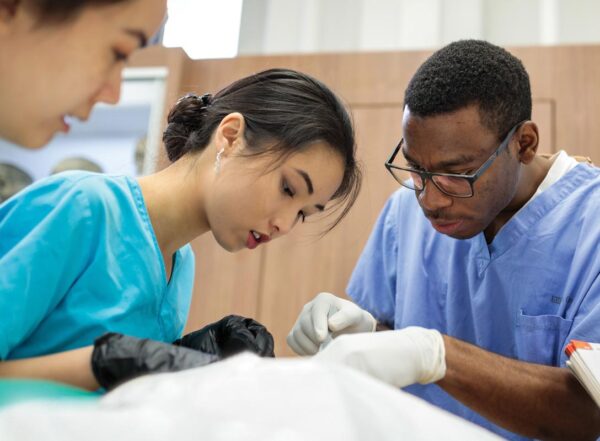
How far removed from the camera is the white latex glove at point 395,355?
2.83ft

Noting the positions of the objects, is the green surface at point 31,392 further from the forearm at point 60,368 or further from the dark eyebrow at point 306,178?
the dark eyebrow at point 306,178

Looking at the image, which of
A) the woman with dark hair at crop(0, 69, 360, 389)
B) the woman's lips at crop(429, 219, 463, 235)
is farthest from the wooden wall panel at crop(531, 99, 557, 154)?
the woman with dark hair at crop(0, 69, 360, 389)

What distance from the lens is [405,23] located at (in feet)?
8.00

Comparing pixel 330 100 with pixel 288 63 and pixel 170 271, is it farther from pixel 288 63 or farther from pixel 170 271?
pixel 288 63

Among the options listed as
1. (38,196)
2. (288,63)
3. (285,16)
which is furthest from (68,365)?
(285,16)

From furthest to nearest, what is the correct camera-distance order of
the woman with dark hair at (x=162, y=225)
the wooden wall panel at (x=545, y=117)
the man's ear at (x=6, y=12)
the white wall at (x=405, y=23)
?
the white wall at (x=405, y=23)
the wooden wall panel at (x=545, y=117)
the woman with dark hair at (x=162, y=225)
the man's ear at (x=6, y=12)

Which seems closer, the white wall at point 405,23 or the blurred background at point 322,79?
the blurred background at point 322,79

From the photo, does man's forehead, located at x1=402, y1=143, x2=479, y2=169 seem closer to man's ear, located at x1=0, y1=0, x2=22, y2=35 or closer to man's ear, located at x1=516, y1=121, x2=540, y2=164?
man's ear, located at x1=516, y1=121, x2=540, y2=164

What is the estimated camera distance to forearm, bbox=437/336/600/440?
3.39 ft

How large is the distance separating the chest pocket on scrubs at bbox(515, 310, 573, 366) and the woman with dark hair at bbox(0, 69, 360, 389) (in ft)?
1.53

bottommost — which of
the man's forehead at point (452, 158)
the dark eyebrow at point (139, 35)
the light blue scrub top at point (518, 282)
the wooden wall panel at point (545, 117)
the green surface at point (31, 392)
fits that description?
the green surface at point (31, 392)

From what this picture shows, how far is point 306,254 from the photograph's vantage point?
2.00 metres

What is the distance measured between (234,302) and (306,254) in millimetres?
300

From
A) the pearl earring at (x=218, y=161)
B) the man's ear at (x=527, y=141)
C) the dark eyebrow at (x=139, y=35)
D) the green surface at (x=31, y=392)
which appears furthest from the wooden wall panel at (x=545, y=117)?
the green surface at (x=31, y=392)
